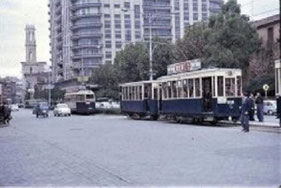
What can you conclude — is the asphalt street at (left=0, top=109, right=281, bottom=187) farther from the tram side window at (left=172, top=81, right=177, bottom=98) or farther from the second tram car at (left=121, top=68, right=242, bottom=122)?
the tram side window at (left=172, top=81, right=177, bottom=98)

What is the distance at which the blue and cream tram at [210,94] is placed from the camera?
29.8m

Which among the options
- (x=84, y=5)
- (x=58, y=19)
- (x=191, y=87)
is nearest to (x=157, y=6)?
(x=84, y=5)

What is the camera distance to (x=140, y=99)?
138 ft

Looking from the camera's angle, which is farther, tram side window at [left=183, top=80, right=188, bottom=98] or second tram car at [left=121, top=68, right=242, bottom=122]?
tram side window at [left=183, top=80, right=188, bottom=98]

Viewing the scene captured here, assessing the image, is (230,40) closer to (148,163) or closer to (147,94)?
(147,94)

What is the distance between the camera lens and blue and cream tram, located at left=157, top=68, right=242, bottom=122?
1174 inches

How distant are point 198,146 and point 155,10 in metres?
86.5

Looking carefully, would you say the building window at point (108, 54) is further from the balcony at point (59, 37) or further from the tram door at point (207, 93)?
the tram door at point (207, 93)

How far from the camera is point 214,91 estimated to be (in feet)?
98.4

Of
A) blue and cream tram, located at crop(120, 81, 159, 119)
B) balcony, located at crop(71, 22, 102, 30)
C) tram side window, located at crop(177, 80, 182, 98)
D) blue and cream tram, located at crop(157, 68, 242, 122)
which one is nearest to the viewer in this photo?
blue and cream tram, located at crop(157, 68, 242, 122)

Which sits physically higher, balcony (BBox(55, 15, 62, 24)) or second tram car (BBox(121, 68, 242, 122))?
balcony (BBox(55, 15, 62, 24))

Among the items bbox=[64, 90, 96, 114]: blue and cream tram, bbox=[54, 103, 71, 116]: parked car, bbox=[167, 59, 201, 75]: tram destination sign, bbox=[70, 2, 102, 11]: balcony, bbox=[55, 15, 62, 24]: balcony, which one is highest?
bbox=[70, 2, 102, 11]: balcony

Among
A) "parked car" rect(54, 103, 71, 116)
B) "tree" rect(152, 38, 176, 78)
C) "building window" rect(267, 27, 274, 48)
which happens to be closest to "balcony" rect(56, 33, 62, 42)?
"parked car" rect(54, 103, 71, 116)

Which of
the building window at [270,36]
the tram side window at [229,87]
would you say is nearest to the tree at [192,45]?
the building window at [270,36]
